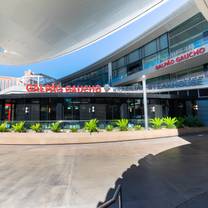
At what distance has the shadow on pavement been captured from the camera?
4.54 metres

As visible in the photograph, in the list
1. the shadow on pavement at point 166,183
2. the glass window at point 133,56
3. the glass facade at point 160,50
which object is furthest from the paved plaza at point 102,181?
the glass window at point 133,56

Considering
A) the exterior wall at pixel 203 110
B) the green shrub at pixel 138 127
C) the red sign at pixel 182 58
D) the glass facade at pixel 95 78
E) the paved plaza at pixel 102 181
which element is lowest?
the paved plaza at pixel 102 181

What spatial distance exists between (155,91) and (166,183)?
74.0 feet

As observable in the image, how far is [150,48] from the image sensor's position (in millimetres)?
34844

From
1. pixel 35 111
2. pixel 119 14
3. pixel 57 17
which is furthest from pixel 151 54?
pixel 57 17

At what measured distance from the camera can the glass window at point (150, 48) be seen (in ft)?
112

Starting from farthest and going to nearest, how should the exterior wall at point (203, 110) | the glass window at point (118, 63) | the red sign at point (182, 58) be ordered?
the glass window at point (118, 63), the exterior wall at point (203, 110), the red sign at point (182, 58)

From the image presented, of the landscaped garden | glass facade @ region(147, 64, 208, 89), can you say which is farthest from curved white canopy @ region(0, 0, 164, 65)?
glass facade @ region(147, 64, 208, 89)

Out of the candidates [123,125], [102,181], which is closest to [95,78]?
[123,125]

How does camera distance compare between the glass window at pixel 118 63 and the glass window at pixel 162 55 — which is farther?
the glass window at pixel 118 63

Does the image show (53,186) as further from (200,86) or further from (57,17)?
(200,86)

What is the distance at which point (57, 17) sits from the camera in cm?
799

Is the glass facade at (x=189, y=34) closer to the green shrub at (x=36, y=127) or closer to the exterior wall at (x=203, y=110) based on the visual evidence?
the exterior wall at (x=203, y=110)

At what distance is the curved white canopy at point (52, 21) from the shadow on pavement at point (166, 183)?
6851 mm
